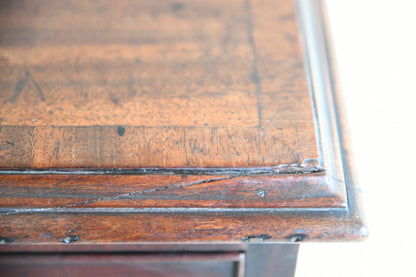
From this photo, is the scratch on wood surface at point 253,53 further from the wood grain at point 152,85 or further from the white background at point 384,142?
the white background at point 384,142

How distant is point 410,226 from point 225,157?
1.64 ft

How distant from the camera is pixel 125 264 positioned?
0.50 meters

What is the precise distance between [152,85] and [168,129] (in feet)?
0.20

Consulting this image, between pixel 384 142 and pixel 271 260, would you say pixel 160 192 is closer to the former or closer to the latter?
pixel 271 260

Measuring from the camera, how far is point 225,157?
42 cm

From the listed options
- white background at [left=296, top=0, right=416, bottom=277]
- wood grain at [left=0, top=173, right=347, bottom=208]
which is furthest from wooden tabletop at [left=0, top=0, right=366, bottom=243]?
white background at [left=296, top=0, right=416, bottom=277]

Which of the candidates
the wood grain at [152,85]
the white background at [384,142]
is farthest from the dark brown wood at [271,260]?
the white background at [384,142]

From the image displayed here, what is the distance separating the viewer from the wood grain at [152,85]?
42 cm

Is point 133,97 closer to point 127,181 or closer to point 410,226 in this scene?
point 127,181

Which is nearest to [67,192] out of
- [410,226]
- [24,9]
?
[24,9]

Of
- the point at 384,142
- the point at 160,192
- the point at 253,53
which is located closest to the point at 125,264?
the point at 160,192

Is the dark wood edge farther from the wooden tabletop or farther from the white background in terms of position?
the white background

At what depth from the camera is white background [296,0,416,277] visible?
765 millimetres

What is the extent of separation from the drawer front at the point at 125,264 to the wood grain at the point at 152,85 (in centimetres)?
12
